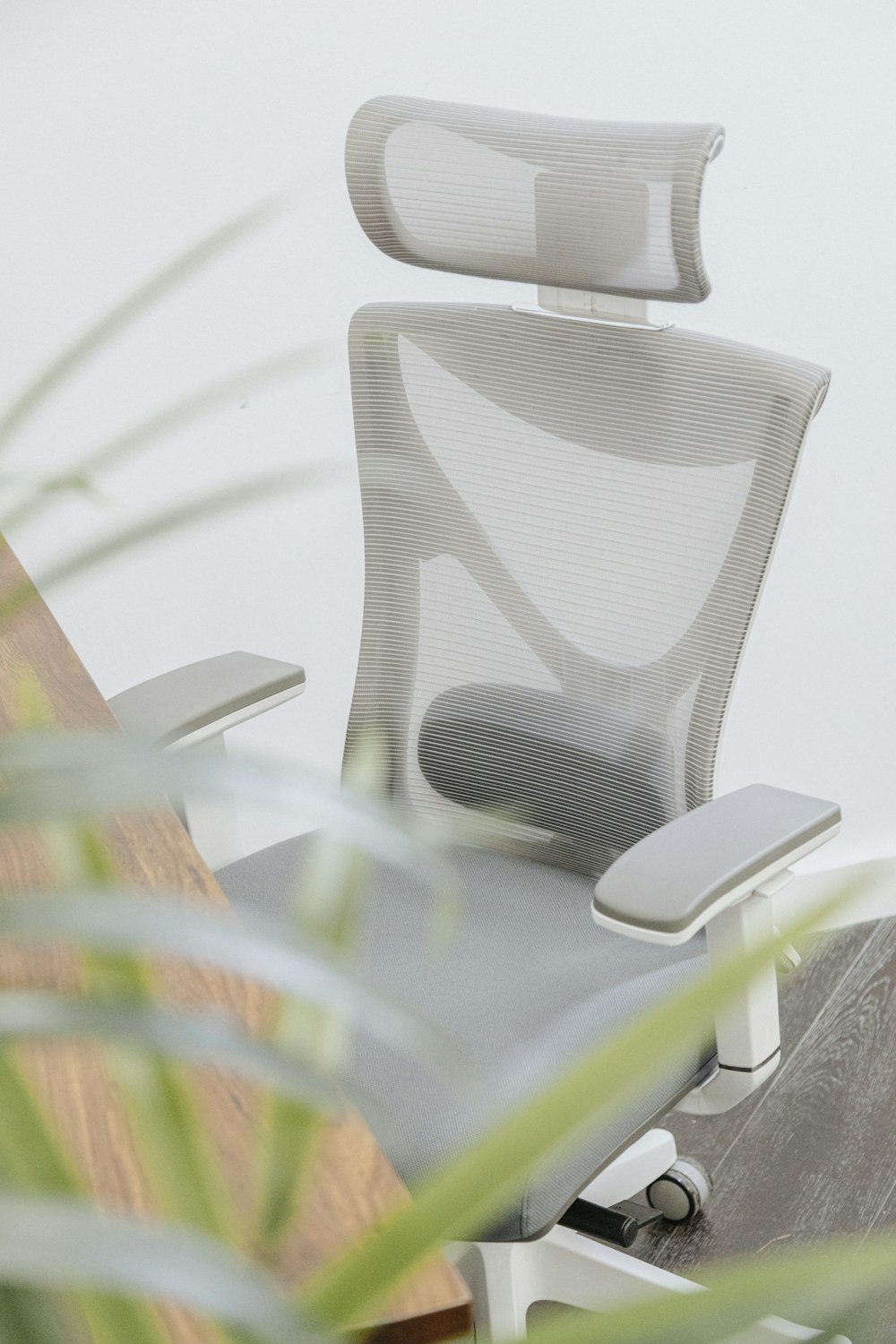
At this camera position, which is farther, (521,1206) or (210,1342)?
(521,1206)

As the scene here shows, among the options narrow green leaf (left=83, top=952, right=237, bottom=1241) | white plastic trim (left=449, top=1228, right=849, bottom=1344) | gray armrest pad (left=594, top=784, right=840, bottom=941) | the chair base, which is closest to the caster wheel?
the chair base

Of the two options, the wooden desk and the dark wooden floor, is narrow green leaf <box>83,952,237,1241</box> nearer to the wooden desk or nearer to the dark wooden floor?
the wooden desk

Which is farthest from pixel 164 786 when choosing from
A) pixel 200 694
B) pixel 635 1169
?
pixel 635 1169

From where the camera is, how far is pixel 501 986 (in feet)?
4.63

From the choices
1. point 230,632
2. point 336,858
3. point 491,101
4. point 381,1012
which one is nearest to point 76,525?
point 230,632

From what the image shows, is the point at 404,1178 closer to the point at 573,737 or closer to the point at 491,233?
the point at 573,737

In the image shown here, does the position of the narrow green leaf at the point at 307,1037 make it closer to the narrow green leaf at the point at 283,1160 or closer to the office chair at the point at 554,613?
the narrow green leaf at the point at 283,1160

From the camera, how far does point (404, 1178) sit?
1188 millimetres

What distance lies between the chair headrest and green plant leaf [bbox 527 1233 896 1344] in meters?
1.24

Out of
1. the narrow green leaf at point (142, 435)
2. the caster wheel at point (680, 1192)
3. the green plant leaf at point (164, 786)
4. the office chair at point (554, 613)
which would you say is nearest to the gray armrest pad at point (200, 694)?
the office chair at point (554, 613)

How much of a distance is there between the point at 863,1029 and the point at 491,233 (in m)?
1.40

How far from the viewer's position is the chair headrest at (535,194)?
1.42 meters

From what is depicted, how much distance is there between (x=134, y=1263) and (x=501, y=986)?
1.18 metres

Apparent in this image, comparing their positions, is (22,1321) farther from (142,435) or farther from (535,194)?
(535,194)
